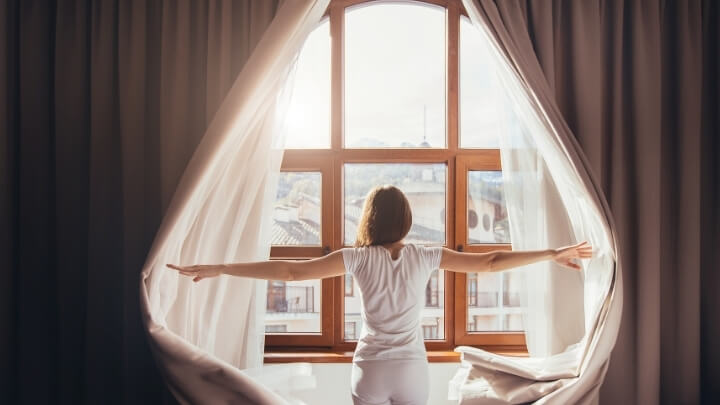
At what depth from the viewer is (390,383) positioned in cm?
139

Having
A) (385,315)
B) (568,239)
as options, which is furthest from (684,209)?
(385,315)

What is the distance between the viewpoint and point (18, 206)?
6.10 feet

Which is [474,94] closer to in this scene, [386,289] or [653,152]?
[653,152]

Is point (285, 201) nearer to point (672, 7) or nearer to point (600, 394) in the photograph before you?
point (600, 394)

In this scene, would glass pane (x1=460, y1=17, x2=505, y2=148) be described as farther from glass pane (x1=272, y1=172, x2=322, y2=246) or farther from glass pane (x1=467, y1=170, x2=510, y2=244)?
glass pane (x1=272, y1=172, x2=322, y2=246)

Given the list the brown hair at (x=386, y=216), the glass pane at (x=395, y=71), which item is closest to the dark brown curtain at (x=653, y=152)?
the glass pane at (x=395, y=71)

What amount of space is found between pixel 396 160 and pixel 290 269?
860 mm

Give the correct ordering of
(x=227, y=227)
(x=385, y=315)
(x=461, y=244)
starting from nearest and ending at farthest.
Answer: (x=385, y=315) < (x=227, y=227) < (x=461, y=244)

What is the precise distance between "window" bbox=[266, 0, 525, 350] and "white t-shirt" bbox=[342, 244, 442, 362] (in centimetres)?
62

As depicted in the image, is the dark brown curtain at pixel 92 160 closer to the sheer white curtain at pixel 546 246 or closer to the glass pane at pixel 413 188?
the glass pane at pixel 413 188

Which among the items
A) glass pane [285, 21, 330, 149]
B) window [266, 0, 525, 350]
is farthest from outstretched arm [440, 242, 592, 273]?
glass pane [285, 21, 330, 149]

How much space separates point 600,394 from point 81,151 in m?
2.67

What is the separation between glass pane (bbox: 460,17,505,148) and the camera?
208 cm

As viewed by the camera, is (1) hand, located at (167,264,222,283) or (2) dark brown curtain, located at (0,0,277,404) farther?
(2) dark brown curtain, located at (0,0,277,404)
